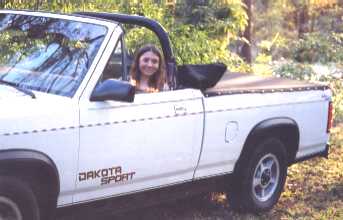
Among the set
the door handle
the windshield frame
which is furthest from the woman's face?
the windshield frame

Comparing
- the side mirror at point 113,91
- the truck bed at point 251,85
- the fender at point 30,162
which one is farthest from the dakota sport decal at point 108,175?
the truck bed at point 251,85

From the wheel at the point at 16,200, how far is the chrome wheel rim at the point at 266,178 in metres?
2.68

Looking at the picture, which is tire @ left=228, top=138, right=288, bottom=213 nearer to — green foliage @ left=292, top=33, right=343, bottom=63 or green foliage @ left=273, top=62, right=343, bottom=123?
green foliage @ left=273, top=62, right=343, bottom=123

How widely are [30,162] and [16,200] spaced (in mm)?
263

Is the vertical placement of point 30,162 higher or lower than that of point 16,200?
higher

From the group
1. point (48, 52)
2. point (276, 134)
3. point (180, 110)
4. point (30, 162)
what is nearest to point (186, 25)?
point (276, 134)

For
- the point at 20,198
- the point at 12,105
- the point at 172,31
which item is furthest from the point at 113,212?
the point at 172,31

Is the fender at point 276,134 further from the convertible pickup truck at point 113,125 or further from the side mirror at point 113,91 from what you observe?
the side mirror at point 113,91

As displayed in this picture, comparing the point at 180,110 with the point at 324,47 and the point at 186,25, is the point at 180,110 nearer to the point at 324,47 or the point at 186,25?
the point at 186,25

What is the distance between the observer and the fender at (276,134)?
5.95 metres

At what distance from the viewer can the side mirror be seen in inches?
171

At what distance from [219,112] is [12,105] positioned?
6.57 ft

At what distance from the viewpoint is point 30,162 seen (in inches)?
159

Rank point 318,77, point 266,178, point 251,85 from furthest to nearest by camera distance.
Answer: point 318,77
point 266,178
point 251,85
